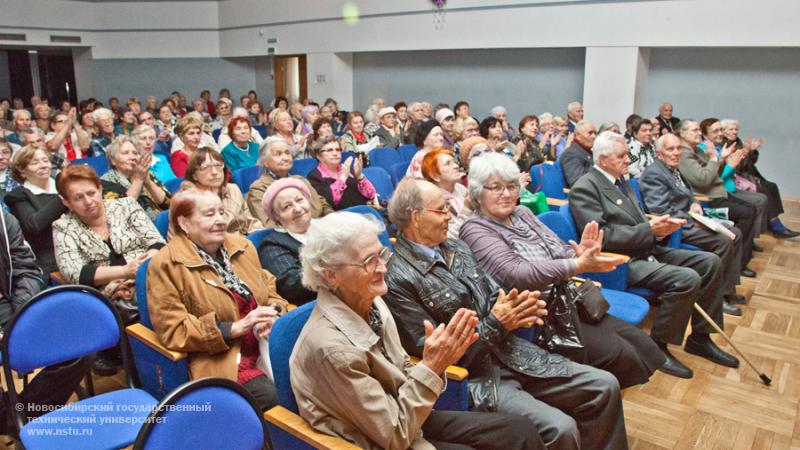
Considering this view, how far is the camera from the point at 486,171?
271cm

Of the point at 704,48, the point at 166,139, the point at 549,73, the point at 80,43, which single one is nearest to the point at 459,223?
the point at 166,139

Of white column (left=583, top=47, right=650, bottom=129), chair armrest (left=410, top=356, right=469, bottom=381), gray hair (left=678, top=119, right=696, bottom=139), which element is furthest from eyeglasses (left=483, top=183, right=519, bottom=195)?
white column (left=583, top=47, right=650, bottom=129)

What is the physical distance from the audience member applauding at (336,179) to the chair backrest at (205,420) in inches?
105

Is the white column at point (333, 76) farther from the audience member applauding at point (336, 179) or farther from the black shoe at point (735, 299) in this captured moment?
the black shoe at point (735, 299)

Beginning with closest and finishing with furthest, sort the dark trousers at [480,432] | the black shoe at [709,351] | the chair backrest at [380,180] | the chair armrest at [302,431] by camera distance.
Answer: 1. the chair armrest at [302,431]
2. the dark trousers at [480,432]
3. the black shoe at [709,351]
4. the chair backrest at [380,180]

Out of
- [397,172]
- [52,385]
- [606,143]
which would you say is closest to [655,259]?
[606,143]

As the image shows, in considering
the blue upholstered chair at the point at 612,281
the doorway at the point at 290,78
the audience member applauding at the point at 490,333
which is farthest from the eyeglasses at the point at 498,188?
the doorway at the point at 290,78

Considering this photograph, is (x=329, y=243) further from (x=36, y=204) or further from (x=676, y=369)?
(x=676, y=369)

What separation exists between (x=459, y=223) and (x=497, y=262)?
0.40m

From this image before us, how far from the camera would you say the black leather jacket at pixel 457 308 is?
2.13m

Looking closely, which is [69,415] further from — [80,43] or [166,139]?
[80,43]

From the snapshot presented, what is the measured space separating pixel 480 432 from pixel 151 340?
1247 millimetres

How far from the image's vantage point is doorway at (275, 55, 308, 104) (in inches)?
568

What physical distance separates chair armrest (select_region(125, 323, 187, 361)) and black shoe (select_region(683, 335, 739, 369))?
2.92m
